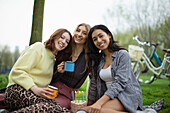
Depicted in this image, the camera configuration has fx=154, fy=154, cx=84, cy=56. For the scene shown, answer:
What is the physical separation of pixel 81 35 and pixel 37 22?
3.51ft

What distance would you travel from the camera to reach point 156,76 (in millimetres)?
5129

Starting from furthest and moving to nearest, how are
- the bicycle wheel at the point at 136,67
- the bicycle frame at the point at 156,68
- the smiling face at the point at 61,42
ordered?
the bicycle wheel at the point at 136,67 < the bicycle frame at the point at 156,68 < the smiling face at the point at 61,42

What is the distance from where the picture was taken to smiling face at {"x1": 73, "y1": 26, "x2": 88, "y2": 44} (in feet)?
7.41

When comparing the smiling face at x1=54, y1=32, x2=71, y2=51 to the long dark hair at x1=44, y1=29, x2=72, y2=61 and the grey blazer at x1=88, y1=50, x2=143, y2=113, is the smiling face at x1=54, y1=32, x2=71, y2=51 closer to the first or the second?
the long dark hair at x1=44, y1=29, x2=72, y2=61

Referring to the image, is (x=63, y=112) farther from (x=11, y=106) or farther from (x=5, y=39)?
(x=5, y=39)

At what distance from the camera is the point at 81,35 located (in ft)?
7.40

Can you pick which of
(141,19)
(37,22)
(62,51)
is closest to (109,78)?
(62,51)

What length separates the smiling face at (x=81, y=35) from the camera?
2.26m

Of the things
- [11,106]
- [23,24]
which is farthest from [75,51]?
[23,24]

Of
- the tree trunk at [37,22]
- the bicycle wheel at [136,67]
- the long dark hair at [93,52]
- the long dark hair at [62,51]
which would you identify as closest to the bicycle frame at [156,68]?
the bicycle wheel at [136,67]

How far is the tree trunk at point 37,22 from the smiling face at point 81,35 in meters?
0.91

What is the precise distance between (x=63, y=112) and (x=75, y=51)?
984 mm

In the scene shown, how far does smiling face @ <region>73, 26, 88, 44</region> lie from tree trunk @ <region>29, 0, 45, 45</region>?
2.97ft

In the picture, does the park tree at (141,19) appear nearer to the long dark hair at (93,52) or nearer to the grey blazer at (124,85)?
the long dark hair at (93,52)
